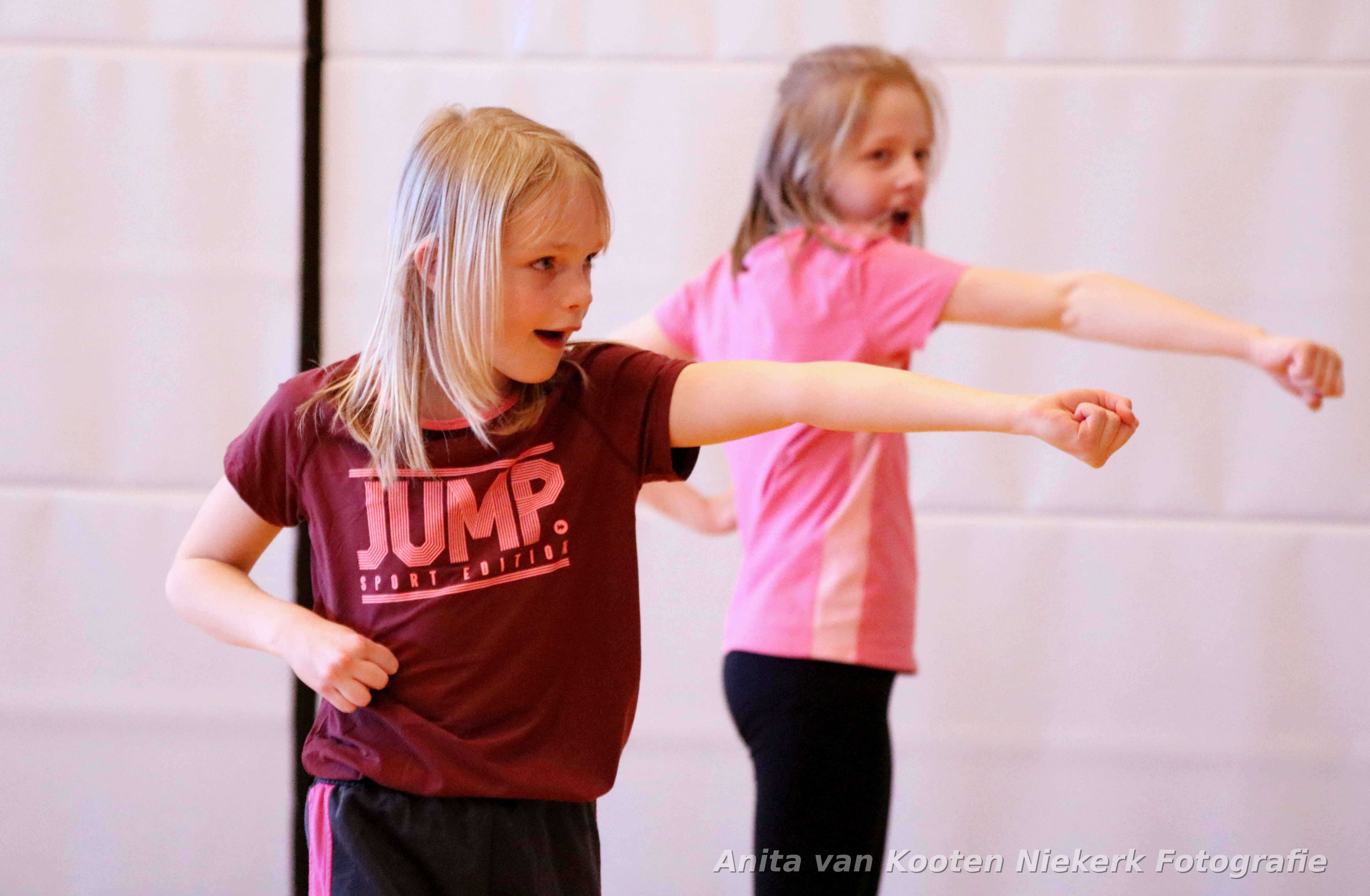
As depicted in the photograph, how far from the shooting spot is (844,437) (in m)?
1.24

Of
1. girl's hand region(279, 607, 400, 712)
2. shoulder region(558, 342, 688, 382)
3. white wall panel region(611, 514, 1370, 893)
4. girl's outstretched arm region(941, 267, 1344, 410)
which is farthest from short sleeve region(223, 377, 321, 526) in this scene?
white wall panel region(611, 514, 1370, 893)

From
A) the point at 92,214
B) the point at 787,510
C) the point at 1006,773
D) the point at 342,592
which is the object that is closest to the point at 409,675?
the point at 342,592


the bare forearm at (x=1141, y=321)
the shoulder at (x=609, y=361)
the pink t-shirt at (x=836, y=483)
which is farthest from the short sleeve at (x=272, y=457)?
the bare forearm at (x=1141, y=321)

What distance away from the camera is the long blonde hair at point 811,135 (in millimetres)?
1319

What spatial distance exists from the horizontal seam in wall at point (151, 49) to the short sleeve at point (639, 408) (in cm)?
119

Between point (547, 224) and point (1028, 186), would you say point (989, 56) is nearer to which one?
point (1028, 186)

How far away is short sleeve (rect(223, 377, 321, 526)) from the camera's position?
940 mm

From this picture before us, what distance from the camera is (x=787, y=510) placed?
1265 millimetres

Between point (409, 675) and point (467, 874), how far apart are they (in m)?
0.15

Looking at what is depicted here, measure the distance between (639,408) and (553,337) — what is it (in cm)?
9

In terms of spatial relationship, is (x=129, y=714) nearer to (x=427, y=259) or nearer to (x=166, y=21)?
(x=166, y=21)

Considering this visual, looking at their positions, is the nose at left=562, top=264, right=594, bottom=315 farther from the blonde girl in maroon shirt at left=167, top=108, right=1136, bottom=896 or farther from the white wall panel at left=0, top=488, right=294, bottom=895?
the white wall panel at left=0, top=488, right=294, bottom=895

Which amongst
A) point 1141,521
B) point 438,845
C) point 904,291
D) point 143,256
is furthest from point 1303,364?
point 143,256

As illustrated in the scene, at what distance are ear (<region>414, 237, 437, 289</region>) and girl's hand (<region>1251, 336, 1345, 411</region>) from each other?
0.76 metres
